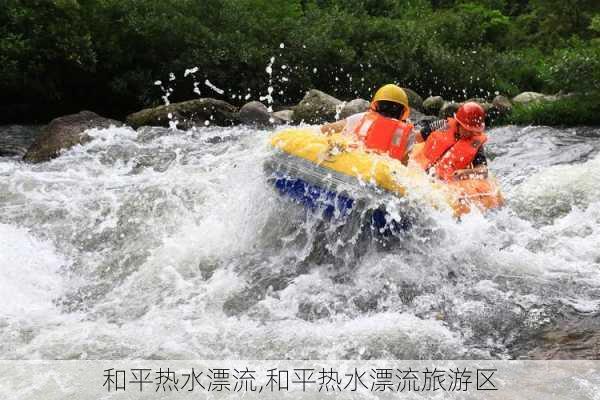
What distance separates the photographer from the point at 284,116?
527 inches

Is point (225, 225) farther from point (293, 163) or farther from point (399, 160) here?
point (399, 160)

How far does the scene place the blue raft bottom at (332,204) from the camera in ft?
19.9

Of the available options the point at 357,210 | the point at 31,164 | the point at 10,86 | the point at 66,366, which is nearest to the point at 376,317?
the point at 357,210

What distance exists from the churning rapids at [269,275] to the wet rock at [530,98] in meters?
5.68

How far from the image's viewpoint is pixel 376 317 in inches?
207

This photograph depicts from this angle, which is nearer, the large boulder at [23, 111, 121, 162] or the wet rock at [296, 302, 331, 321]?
the wet rock at [296, 302, 331, 321]

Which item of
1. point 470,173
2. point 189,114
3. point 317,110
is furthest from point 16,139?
point 470,173

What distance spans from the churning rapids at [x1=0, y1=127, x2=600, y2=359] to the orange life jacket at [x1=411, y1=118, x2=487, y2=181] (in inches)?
24.7

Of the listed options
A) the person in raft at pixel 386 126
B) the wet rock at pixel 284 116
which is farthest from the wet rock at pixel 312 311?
the wet rock at pixel 284 116

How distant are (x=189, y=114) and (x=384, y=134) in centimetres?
683

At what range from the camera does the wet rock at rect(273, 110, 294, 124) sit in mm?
13259

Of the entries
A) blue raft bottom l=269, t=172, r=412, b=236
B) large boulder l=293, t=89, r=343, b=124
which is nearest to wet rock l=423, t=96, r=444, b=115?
large boulder l=293, t=89, r=343, b=124

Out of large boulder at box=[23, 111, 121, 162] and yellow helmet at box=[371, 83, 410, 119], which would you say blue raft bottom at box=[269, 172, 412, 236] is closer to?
yellow helmet at box=[371, 83, 410, 119]

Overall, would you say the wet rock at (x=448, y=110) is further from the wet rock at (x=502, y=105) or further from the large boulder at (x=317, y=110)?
the large boulder at (x=317, y=110)
